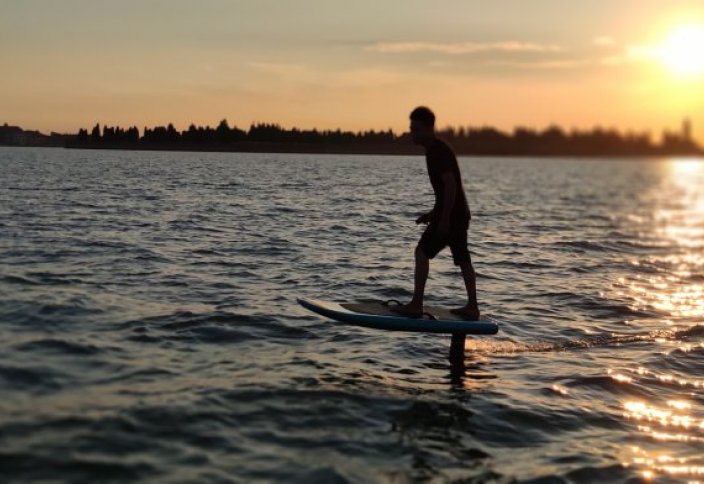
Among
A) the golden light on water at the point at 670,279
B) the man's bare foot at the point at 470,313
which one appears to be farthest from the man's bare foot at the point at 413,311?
the golden light on water at the point at 670,279

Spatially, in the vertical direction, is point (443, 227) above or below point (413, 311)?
above

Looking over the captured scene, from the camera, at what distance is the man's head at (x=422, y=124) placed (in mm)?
8836

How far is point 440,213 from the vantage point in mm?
8977

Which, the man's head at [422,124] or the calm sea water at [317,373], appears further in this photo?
the man's head at [422,124]

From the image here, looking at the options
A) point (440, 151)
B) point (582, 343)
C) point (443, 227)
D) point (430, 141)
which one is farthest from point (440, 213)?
point (582, 343)

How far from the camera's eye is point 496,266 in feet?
63.2

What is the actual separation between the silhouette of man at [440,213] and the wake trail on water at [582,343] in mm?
1493

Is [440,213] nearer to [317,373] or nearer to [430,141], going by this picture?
[430,141]

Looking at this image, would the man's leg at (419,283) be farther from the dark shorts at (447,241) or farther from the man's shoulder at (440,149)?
the man's shoulder at (440,149)

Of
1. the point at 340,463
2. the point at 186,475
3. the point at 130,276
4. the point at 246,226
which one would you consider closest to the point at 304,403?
the point at 340,463

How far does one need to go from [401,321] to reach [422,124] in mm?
2452

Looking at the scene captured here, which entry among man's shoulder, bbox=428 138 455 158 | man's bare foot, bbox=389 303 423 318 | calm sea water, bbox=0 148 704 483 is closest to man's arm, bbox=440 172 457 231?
man's shoulder, bbox=428 138 455 158

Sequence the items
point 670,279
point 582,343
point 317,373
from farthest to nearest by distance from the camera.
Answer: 1. point 670,279
2. point 582,343
3. point 317,373

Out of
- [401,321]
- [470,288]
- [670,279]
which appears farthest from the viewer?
[670,279]
